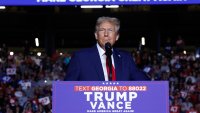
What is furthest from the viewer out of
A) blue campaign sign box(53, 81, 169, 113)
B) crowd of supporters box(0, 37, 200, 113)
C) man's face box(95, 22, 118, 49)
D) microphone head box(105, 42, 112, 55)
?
crowd of supporters box(0, 37, 200, 113)

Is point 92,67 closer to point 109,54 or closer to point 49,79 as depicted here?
point 109,54

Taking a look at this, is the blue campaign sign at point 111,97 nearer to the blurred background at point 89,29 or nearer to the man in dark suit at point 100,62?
the man in dark suit at point 100,62

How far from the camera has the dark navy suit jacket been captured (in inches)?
138

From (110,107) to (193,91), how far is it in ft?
40.9

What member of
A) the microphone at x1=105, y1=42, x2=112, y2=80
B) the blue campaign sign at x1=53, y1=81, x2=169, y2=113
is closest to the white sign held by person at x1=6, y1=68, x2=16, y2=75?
the microphone at x1=105, y1=42, x2=112, y2=80

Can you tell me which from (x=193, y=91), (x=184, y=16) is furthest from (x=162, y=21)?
(x=193, y=91)

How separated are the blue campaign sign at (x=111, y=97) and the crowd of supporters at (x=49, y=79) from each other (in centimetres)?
1071

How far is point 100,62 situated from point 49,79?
13031mm

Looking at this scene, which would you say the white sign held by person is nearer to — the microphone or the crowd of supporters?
the crowd of supporters

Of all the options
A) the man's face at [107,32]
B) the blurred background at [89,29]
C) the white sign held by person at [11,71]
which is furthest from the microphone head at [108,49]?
the blurred background at [89,29]

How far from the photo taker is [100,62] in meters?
3.54

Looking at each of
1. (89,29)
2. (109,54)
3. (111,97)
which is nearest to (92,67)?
(109,54)

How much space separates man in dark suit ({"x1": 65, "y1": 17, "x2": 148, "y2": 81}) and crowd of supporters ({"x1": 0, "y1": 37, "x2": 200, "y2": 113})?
34.1 feet

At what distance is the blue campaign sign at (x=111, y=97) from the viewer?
3.21 meters
